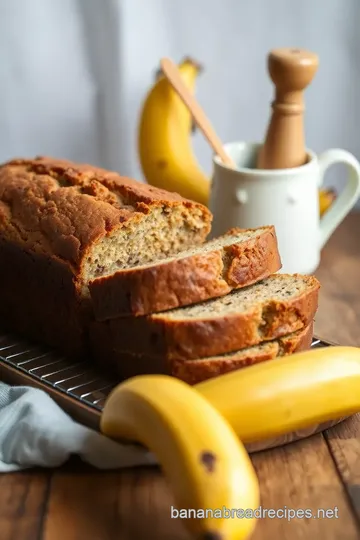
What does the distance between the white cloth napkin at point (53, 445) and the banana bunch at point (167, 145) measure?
112cm

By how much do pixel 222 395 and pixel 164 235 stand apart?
524mm

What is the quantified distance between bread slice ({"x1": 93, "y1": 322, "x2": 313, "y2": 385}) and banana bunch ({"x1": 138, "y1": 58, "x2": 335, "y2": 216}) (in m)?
0.89

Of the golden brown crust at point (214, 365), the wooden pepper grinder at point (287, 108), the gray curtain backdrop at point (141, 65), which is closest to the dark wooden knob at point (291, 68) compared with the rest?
the wooden pepper grinder at point (287, 108)

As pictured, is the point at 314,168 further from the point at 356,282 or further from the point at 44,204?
the point at 44,204

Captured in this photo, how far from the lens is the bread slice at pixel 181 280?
4.74 feet

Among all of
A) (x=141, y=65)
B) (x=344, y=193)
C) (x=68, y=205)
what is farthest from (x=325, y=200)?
(x=68, y=205)

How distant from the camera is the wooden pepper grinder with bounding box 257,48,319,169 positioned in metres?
2.02

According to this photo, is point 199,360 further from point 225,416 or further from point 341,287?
point 341,287

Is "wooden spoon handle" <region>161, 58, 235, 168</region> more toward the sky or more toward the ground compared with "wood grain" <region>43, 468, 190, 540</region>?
more toward the sky

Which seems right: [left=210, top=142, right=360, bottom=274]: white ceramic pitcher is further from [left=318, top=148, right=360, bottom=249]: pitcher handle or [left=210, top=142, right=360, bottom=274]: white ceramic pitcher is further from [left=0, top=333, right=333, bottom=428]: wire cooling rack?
[left=0, top=333, right=333, bottom=428]: wire cooling rack

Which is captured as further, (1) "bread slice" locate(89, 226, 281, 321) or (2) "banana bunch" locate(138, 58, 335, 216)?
(2) "banana bunch" locate(138, 58, 335, 216)

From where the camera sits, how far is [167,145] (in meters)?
2.40

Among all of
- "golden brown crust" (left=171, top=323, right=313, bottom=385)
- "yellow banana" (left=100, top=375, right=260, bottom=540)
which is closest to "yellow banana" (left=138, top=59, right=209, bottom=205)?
"golden brown crust" (left=171, top=323, right=313, bottom=385)

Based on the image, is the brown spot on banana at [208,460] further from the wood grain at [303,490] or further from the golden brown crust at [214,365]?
the golden brown crust at [214,365]
